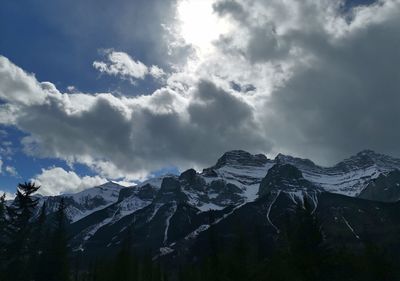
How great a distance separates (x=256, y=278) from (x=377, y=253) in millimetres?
17951

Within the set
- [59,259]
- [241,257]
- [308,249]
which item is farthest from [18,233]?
[308,249]

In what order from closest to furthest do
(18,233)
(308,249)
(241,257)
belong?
(308,249)
(18,233)
(241,257)

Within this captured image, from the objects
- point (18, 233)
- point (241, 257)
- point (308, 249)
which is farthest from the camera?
point (241, 257)

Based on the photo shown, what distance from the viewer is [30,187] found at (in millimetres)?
49562

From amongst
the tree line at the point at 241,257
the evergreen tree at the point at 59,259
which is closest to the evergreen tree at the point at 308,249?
the tree line at the point at 241,257

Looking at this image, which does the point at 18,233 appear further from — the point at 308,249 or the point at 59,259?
the point at 308,249

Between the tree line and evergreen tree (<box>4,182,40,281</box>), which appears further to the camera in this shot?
evergreen tree (<box>4,182,40,281</box>)

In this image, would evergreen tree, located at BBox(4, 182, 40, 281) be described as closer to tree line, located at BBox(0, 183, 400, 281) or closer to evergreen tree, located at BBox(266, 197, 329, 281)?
tree line, located at BBox(0, 183, 400, 281)

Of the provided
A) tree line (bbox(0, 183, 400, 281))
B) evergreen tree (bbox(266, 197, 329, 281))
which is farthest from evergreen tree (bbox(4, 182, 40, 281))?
evergreen tree (bbox(266, 197, 329, 281))

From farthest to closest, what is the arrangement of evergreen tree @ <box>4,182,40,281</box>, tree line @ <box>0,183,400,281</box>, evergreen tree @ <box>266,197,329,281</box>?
evergreen tree @ <box>4,182,40,281</box>, tree line @ <box>0,183,400,281</box>, evergreen tree @ <box>266,197,329,281</box>

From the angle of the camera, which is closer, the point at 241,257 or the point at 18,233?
the point at 18,233

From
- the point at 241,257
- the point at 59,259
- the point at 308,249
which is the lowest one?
the point at 308,249

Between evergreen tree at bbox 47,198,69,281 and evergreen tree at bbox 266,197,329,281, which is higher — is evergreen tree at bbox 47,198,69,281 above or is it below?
above

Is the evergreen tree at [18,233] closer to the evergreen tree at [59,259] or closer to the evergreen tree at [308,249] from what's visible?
the evergreen tree at [59,259]
